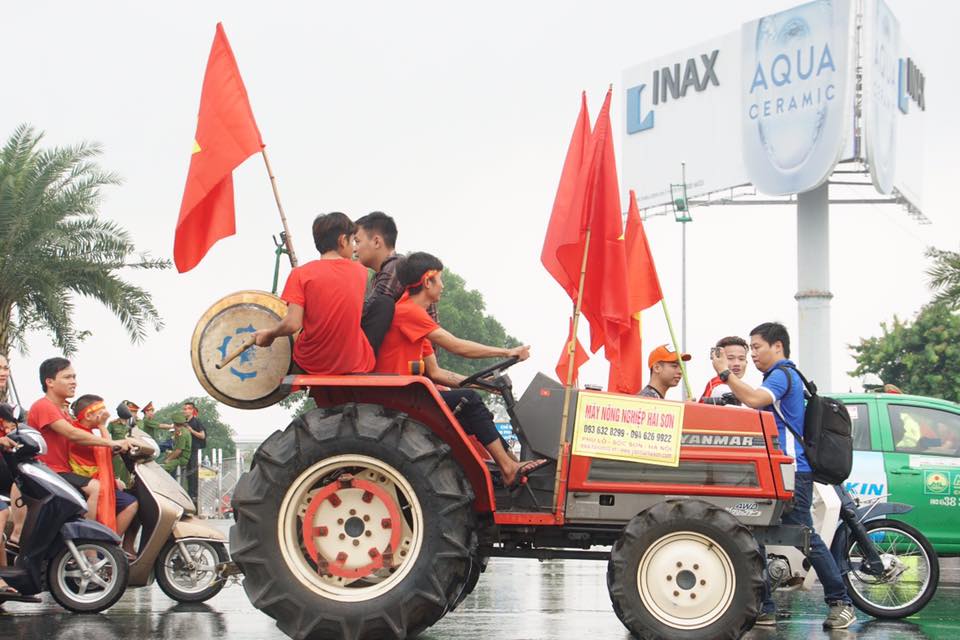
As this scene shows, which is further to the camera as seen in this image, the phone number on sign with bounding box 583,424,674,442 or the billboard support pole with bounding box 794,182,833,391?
the billboard support pole with bounding box 794,182,833,391

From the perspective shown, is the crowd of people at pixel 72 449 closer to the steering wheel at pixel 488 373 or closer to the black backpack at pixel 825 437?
the steering wheel at pixel 488 373

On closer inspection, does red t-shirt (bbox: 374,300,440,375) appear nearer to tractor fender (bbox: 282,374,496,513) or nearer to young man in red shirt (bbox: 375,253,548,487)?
young man in red shirt (bbox: 375,253,548,487)

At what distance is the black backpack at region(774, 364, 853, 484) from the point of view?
8.80 metres

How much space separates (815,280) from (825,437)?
6235cm

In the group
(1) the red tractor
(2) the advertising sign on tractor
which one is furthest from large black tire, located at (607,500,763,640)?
(2) the advertising sign on tractor

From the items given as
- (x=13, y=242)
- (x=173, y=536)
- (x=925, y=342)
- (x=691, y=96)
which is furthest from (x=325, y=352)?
(x=691, y=96)

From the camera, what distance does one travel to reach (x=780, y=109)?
68.4 metres

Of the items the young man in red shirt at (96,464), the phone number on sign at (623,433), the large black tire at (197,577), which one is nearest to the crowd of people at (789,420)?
the phone number on sign at (623,433)

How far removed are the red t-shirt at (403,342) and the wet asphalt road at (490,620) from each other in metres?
1.70

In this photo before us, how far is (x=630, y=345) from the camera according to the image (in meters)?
9.04

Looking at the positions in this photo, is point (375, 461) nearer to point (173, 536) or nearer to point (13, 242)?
point (173, 536)

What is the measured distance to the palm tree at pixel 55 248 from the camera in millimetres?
24453

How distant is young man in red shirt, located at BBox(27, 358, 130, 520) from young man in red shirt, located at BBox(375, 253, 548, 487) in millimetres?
3037

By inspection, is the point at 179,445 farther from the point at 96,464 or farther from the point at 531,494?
the point at 531,494
